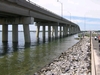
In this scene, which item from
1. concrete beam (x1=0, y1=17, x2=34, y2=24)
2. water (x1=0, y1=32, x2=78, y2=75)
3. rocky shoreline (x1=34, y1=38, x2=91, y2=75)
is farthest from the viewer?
concrete beam (x1=0, y1=17, x2=34, y2=24)

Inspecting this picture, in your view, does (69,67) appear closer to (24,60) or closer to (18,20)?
(24,60)

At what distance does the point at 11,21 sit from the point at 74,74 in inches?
1606

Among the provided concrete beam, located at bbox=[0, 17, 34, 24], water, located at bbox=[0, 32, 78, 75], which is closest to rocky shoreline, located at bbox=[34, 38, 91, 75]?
water, located at bbox=[0, 32, 78, 75]

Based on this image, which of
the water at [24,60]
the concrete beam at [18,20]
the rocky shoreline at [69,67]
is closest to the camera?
the rocky shoreline at [69,67]

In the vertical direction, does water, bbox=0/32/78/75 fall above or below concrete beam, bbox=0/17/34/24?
below

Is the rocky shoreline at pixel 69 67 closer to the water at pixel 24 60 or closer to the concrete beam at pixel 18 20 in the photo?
the water at pixel 24 60

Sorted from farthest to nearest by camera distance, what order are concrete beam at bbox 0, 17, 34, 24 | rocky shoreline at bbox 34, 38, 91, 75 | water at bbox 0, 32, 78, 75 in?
concrete beam at bbox 0, 17, 34, 24
water at bbox 0, 32, 78, 75
rocky shoreline at bbox 34, 38, 91, 75

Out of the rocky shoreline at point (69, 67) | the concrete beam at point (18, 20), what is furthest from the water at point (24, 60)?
the concrete beam at point (18, 20)

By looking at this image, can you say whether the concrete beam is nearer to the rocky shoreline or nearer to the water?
the water

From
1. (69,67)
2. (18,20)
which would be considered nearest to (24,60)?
(69,67)

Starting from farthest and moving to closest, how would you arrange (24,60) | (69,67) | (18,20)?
1. (18,20)
2. (24,60)
3. (69,67)

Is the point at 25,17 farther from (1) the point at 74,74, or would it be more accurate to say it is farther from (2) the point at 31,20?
(1) the point at 74,74

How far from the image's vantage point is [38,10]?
55.5m

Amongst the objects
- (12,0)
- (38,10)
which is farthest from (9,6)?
(38,10)
